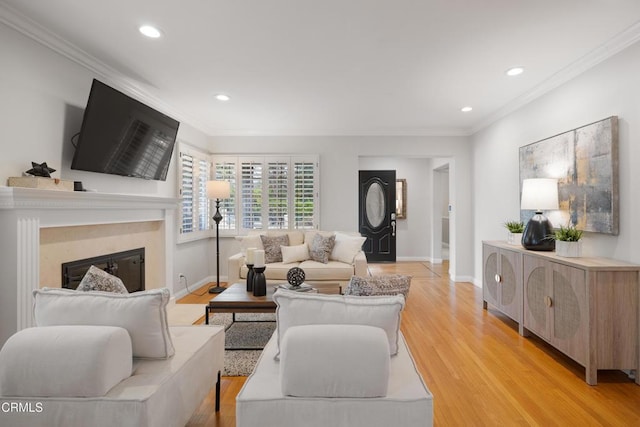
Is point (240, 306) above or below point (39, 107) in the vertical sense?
below

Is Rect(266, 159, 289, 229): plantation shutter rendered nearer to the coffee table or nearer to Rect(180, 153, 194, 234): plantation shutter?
Rect(180, 153, 194, 234): plantation shutter

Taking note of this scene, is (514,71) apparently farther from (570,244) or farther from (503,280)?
(503,280)

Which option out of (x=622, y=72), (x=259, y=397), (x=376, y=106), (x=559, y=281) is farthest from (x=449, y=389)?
(x=376, y=106)

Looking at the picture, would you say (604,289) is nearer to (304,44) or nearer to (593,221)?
(593,221)

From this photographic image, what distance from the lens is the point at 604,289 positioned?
2.43 metres

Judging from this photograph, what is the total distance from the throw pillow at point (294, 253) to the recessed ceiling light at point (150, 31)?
9.26ft

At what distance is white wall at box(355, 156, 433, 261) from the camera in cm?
805

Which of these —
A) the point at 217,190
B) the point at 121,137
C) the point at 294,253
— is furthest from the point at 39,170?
the point at 294,253

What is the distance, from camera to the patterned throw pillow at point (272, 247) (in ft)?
15.2

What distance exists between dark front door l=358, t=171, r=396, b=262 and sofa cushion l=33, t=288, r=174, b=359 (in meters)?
6.51

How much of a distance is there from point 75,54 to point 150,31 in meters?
0.84

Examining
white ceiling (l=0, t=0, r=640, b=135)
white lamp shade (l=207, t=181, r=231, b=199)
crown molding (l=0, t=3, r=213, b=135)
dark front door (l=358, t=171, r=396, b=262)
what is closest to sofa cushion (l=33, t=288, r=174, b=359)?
white ceiling (l=0, t=0, r=640, b=135)

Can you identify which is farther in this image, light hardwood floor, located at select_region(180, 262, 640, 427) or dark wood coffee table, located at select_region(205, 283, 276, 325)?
dark wood coffee table, located at select_region(205, 283, 276, 325)

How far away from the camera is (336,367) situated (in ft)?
4.25
